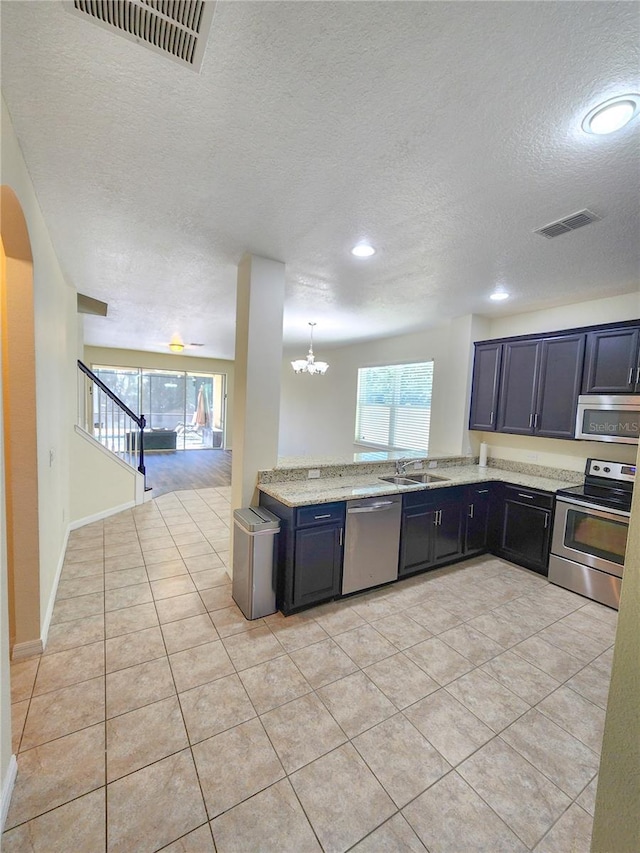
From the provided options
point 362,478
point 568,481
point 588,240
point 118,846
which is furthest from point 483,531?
point 118,846

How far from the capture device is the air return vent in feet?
3.37

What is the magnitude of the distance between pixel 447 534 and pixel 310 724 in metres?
2.24

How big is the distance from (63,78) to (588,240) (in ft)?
9.72

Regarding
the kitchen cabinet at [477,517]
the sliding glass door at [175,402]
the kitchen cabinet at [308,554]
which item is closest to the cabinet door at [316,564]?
the kitchen cabinet at [308,554]

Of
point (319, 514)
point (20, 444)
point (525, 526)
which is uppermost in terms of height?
point (20, 444)

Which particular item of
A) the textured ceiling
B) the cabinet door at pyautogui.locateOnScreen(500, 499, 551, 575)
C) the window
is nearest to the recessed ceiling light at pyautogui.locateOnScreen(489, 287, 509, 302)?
the textured ceiling

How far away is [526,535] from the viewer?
3.56 meters

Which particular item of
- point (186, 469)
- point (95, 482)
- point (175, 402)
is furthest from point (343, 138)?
point (175, 402)

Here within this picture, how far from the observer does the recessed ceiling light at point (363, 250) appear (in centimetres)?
259

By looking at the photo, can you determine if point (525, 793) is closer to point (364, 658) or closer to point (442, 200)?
point (364, 658)

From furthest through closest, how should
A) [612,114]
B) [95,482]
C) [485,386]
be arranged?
[95,482] → [485,386] → [612,114]

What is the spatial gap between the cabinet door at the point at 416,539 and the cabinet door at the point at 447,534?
0.23 ft

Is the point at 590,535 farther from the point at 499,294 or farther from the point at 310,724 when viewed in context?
the point at 310,724

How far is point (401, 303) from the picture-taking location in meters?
4.00
